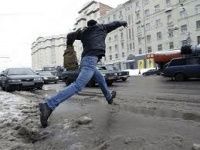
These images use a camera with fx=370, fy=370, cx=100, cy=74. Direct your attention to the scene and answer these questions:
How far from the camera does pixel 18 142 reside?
4.86m

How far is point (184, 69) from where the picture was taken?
23.2 m

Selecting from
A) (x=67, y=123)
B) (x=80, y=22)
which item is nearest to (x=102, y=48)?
(x=67, y=123)

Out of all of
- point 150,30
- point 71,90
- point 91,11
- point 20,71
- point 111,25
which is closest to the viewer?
point 71,90

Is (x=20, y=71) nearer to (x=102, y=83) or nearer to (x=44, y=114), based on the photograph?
(x=102, y=83)

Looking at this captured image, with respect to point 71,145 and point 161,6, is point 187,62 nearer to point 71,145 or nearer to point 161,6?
point 71,145

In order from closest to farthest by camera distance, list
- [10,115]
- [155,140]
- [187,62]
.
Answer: [155,140], [10,115], [187,62]

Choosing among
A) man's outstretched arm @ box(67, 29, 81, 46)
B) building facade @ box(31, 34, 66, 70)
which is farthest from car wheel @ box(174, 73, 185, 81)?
building facade @ box(31, 34, 66, 70)

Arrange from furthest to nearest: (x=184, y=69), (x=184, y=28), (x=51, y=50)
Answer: (x=51, y=50) → (x=184, y=28) → (x=184, y=69)

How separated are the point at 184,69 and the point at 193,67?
633 mm

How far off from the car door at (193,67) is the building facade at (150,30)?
3615 cm

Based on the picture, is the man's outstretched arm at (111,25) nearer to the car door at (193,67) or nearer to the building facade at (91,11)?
the car door at (193,67)

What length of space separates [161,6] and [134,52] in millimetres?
12968

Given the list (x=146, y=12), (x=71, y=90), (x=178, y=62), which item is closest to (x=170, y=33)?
(x=146, y=12)

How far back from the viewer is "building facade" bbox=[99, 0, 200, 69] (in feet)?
198
